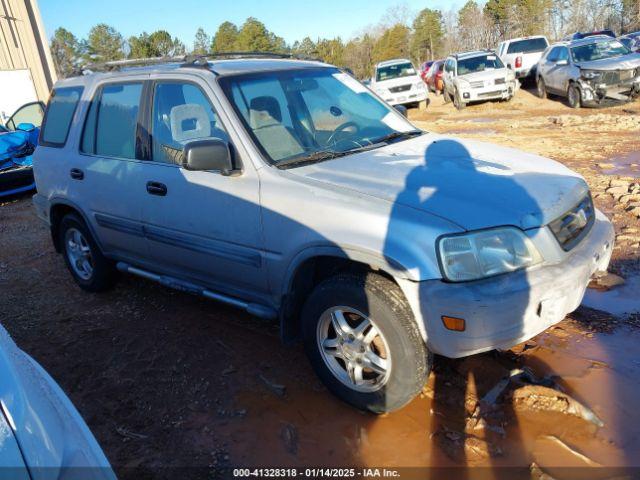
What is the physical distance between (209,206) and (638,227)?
4222 mm

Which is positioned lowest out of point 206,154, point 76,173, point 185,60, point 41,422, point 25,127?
point 41,422

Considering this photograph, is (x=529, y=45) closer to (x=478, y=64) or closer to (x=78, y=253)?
(x=478, y=64)

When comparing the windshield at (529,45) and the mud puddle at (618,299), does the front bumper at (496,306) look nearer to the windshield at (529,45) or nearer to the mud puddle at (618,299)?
the mud puddle at (618,299)

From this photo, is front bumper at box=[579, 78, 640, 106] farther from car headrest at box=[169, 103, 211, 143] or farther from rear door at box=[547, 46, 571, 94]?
car headrest at box=[169, 103, 211, 143]

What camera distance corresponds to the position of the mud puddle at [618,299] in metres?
3.90

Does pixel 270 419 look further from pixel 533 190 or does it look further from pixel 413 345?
pixel 533 190

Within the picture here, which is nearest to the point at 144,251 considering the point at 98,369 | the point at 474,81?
the point at 98,369

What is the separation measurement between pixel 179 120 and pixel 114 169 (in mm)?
803

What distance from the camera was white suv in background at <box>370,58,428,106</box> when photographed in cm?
1889

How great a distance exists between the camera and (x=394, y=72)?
19.6m

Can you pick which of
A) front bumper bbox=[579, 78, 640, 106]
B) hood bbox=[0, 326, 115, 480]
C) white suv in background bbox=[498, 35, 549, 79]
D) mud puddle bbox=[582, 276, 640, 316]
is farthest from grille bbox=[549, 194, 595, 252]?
white suv in background bbox=[498, 35, 549, 79]

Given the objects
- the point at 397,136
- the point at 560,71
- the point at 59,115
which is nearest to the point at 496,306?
the point at 397,136

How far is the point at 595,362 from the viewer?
3295 mm

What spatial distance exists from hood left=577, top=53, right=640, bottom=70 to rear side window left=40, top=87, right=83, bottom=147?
502 inches
